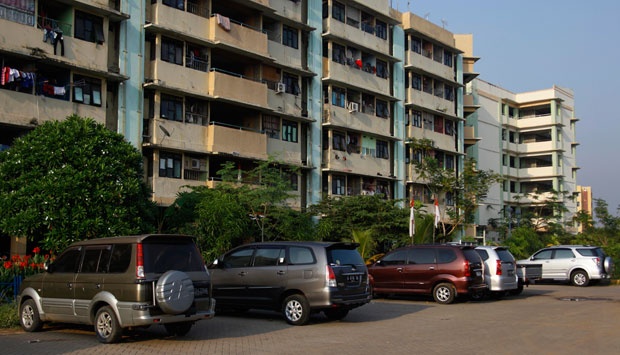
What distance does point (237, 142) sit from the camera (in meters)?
31.1

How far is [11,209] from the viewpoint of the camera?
19328mm

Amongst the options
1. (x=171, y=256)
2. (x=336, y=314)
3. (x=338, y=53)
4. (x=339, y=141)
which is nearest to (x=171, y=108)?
(x=339, y=141)

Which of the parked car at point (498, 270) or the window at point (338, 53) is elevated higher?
the window at point (338, 53)

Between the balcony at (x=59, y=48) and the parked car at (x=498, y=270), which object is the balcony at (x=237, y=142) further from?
the parked car at (x=498, y=270)

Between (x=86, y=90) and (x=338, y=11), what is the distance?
17783 mm

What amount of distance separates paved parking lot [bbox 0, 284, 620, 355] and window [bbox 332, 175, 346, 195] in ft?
63.7

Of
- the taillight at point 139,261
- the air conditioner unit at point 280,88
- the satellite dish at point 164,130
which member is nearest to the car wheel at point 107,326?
the taillight at point 139,261

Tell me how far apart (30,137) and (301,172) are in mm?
17769

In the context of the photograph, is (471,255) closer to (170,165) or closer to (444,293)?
(444,293)

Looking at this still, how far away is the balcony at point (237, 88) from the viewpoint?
30188 millimetres

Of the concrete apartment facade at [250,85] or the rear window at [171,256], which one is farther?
the concrete apartment facade at [250,85]

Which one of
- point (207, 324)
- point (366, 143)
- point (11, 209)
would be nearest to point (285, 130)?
point (366, 143)

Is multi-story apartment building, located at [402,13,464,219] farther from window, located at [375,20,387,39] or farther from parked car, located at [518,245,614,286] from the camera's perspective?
parked car, located at [518,245,614,286]

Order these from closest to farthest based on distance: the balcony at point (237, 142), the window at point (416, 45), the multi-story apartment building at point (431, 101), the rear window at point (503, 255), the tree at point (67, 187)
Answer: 1. the tree at point (67, 187)
2. the rear window at point (503, 255)
3. the balcony at point (237, 142)
4. the multi-story apartment building at point (431, 101)
5. the window at point (416, 45)
